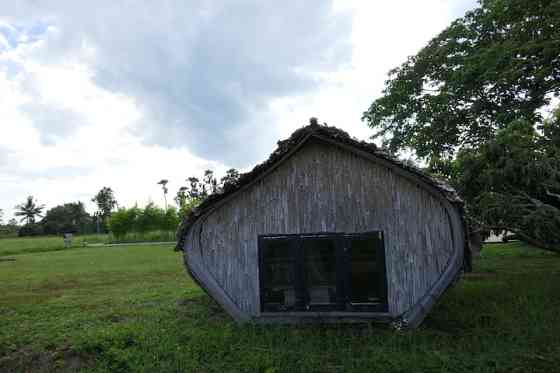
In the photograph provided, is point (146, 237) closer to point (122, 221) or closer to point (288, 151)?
point (122, 221)

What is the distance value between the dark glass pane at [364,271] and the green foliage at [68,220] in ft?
305

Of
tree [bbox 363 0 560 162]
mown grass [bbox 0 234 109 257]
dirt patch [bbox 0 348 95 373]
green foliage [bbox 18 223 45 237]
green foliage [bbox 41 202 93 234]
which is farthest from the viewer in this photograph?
green foliage [bbox 41 202 93 234]

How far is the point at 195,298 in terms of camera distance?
32.7ft

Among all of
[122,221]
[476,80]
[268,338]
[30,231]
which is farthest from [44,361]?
[30,231]

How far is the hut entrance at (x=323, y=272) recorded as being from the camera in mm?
6984

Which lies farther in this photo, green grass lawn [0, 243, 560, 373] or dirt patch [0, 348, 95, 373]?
dirt patch [0, 348, 95, 373]

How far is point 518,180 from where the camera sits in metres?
8.23

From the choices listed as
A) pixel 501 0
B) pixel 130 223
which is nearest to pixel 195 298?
pixel 501 0

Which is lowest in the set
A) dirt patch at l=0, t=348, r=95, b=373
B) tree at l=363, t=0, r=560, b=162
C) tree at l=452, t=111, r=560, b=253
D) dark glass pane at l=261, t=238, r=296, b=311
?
dirt patch at l=0, t=348, r=95, b=373

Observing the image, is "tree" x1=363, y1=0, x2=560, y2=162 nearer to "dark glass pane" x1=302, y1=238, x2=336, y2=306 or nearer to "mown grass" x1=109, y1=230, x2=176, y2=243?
"dark glass pane" x1=302, y1=238, x2=336, y2=306

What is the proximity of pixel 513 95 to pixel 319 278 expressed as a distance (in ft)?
50.3

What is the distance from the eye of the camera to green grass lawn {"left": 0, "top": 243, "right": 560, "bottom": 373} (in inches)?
209

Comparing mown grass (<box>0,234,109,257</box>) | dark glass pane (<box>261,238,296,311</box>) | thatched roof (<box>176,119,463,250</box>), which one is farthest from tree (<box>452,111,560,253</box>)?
mown grass (<box>0,234,109,257</box>)

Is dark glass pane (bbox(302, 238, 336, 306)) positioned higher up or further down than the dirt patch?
higher up
